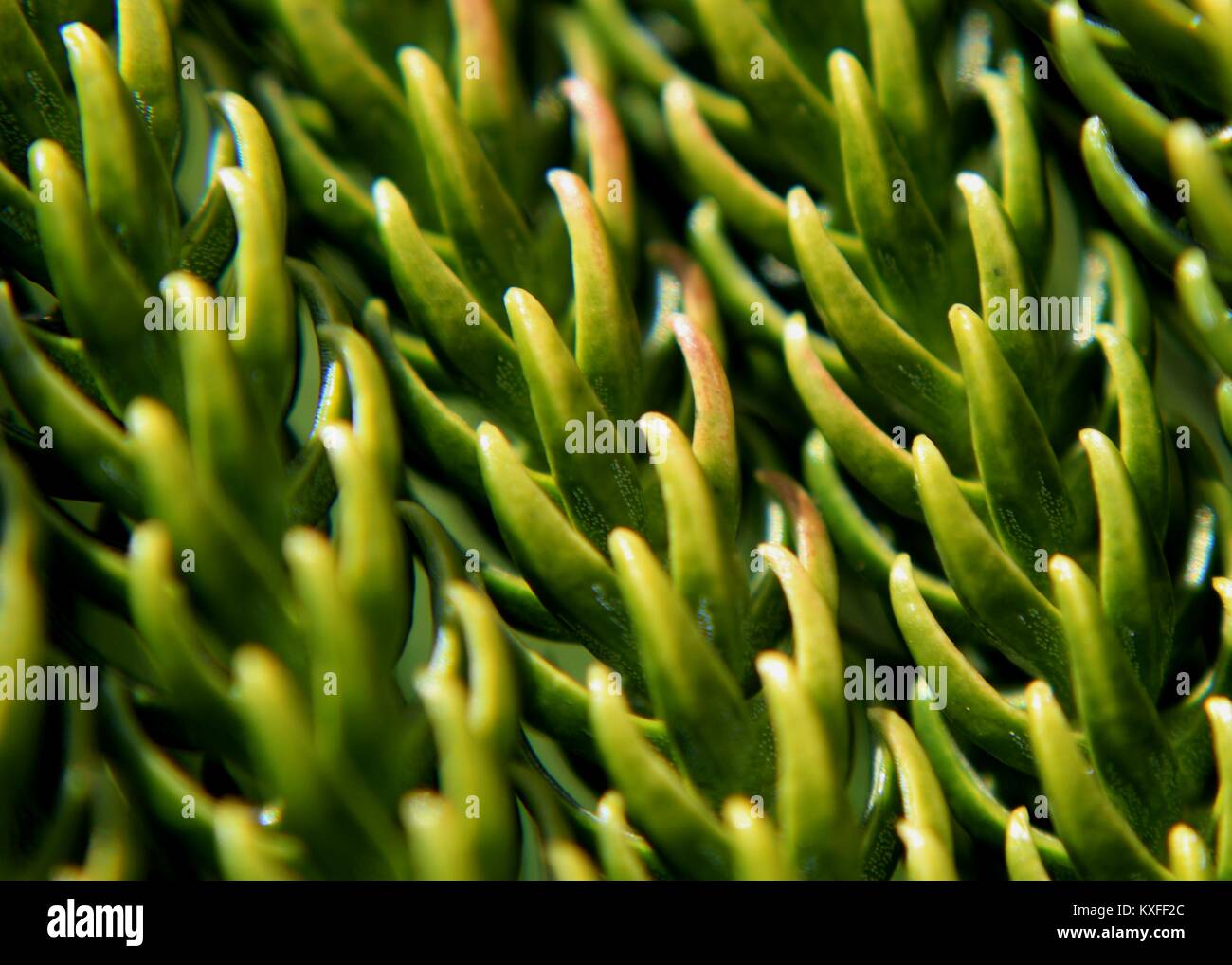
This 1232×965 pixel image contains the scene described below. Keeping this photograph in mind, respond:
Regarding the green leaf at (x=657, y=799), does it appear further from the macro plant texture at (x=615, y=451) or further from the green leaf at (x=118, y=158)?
the green leaf at (x=118, y=158)

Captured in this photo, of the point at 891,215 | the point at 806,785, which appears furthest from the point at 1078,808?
the point at 891,215

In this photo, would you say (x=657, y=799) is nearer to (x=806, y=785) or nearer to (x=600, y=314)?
(x=806, y=785)

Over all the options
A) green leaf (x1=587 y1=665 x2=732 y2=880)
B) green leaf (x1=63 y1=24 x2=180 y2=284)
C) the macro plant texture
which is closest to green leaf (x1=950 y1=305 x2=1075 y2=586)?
the macro plant texture

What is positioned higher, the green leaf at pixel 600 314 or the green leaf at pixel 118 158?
the green leaf at pixel 118 158

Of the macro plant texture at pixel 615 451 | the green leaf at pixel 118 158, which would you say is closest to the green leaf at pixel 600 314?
the macro plant texture at pixel 615 451

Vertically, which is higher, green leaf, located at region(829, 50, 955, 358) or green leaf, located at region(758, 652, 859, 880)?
green leaf, located at region(829, 50, 955, 358)

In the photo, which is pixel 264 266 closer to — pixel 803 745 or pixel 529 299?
pixel 529 299
